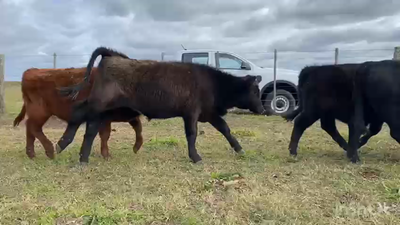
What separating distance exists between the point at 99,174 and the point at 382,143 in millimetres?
4888

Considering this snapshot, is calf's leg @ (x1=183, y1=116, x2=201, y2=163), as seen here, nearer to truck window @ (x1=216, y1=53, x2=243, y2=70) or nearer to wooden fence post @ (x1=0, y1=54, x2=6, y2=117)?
truck window @ (x1=216, y1=53, x2=243, y2=70)

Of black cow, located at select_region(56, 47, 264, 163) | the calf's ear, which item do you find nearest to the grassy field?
black cow, located at select_region(56, 47, 264, 163)

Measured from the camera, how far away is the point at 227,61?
1319cm

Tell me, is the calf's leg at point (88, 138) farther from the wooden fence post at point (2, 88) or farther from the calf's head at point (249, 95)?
the wooden fence post at point (2, 88)

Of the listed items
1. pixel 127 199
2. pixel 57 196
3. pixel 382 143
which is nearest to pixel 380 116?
pixel 382 143

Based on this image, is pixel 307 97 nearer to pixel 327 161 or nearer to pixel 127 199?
pixel 327 161

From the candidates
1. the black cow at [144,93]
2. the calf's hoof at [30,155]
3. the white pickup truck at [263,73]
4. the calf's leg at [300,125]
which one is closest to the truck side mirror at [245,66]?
the white pickup truck at [263,73]

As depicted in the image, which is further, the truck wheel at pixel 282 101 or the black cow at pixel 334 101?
the truck wheel at pixel 282 101

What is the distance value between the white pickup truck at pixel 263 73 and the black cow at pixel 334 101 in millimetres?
6473

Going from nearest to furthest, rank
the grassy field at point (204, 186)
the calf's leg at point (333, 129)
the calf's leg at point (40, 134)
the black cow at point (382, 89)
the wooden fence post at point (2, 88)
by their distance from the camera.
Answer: the grassy field at point (204, 186), the black cow at point (382, 89), the calf's leg at point (40, 134), the calf's leg at point (333, 129), the wooden fence post at point (2, 88)

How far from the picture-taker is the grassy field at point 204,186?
11.5ft

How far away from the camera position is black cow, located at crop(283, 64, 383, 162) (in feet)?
19.0

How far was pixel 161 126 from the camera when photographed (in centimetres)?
1034

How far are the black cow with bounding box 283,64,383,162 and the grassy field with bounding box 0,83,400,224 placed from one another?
41 cm
